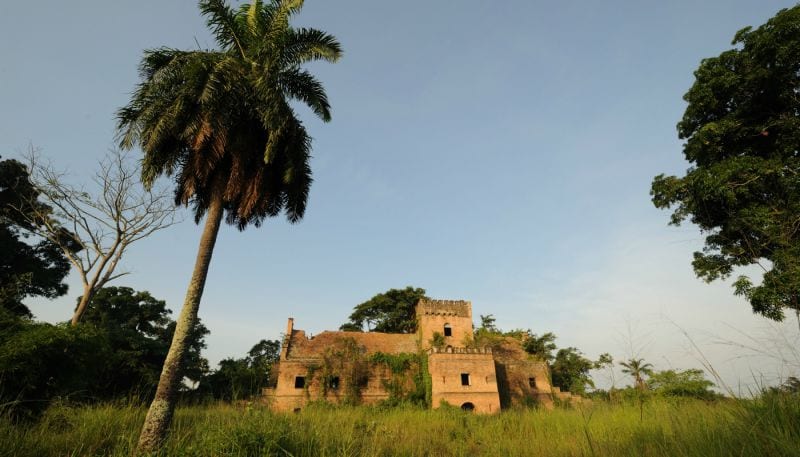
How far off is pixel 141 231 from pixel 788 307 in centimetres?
2421

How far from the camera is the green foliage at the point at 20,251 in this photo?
19.6 metres

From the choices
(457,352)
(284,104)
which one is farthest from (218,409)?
(457,352)

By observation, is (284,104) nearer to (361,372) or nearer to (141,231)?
(141,231)

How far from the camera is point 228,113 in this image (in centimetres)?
950

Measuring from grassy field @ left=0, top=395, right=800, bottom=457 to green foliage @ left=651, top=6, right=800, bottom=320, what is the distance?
9.23 meters

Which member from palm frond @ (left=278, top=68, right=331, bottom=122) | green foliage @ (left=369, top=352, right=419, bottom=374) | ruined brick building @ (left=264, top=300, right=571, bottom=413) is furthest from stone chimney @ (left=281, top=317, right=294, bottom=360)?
palm frond @ (left=278, top=68, right=331, bottom=122)

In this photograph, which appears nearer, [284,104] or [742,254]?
[284,104]

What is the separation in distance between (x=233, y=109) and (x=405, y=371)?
816 inches

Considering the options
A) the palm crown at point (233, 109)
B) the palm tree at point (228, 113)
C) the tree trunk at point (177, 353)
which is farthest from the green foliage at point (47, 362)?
the palm crown at point (233, 109)

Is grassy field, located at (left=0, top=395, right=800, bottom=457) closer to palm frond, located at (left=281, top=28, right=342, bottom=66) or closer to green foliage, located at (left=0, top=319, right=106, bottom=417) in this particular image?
green foliage, located at (left=0, top=319, right=106, bottom=417)

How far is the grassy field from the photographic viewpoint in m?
3.09

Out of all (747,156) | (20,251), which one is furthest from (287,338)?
(747,156)

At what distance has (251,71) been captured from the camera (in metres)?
9.60

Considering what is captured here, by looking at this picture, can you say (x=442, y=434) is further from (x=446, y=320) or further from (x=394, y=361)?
(x=446, y=320)
